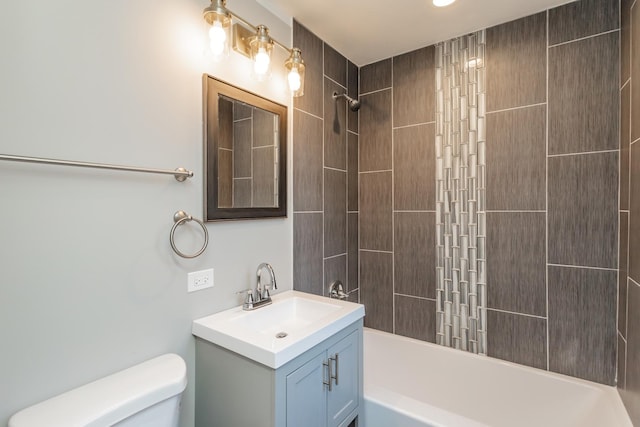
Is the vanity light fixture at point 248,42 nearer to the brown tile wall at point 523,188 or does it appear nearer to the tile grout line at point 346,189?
the brown tile wall at point 523,188

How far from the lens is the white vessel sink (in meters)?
1.11

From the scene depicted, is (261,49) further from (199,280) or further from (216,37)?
(199,280)

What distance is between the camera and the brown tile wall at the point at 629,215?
4.51 ft

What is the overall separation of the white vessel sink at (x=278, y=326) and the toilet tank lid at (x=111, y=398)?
0.65 ft

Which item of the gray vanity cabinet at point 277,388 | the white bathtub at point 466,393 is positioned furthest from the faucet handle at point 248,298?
the white bathtub at point 466,393

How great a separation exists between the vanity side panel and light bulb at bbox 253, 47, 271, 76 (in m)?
1.31

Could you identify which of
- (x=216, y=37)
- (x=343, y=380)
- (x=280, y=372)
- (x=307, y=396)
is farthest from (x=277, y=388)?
(x=216, y=37)

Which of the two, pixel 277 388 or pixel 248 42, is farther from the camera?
pixel 248 42

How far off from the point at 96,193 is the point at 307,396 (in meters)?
1.10

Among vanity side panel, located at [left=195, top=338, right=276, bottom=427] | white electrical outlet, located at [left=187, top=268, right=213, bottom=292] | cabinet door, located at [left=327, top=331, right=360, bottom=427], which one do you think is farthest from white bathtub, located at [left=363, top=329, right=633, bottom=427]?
white electrical outlet, located at [left=187, top=268, right=213, bottom=292]

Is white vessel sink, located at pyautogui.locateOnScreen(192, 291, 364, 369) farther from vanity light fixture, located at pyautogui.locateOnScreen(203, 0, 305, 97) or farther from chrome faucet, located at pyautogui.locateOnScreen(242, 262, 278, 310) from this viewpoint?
vanity light fixture, located at pyautogui.locateOnScreen(203, 0, 305, 97)

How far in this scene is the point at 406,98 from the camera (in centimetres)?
231

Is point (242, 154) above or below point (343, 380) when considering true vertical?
above

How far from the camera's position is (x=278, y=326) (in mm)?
1589
